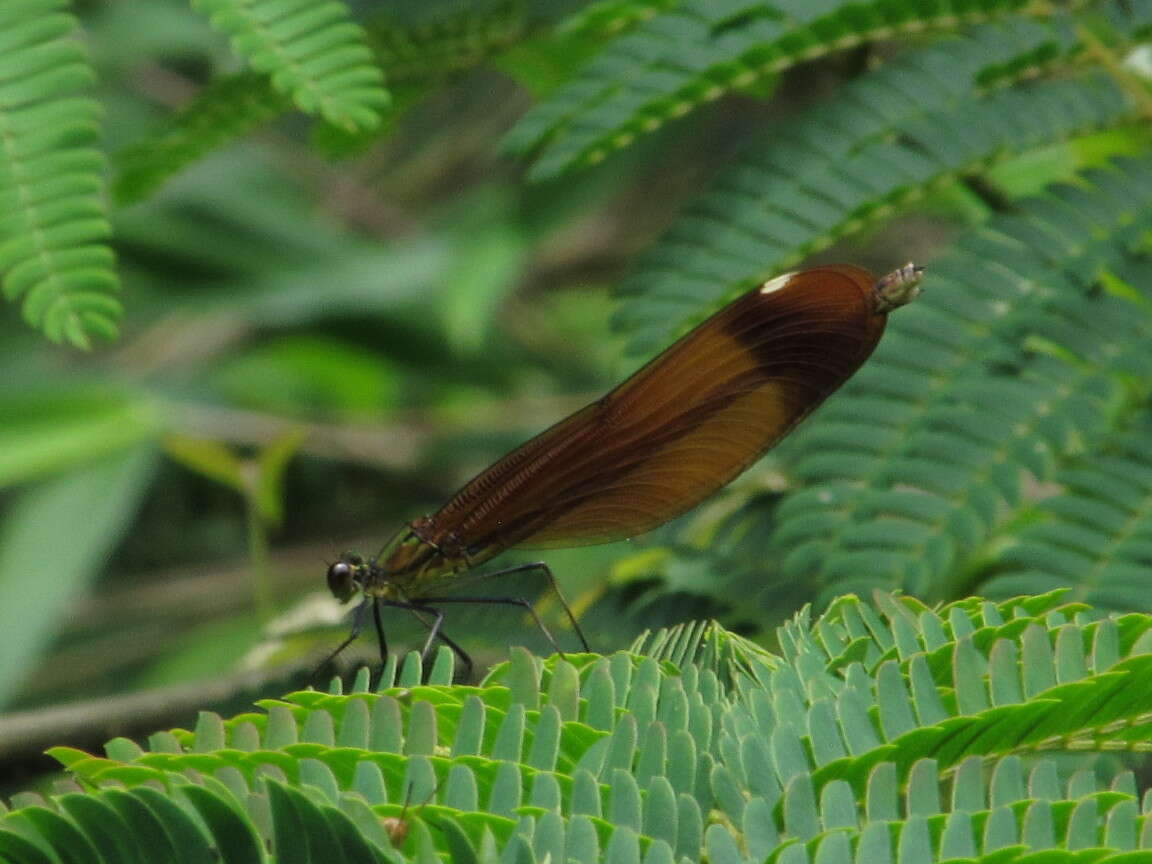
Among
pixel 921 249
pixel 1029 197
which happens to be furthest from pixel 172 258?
pixel 1029 197

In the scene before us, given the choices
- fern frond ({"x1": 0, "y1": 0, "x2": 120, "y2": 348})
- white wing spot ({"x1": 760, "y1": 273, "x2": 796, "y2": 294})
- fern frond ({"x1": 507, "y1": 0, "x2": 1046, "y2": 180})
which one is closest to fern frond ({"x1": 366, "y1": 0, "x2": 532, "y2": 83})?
fern frond ({"x1": 507, "y1": 0, "x2": 1046, "y2": 180})

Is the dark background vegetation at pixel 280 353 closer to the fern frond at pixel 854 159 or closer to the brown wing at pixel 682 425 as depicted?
the fern frond at pixel 854 159

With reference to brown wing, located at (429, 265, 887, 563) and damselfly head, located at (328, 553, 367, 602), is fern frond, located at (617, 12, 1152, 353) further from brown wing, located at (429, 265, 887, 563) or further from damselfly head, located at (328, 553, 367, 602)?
damselfly head, located at (328, 553, 367, 602)

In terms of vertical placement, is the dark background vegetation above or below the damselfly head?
above

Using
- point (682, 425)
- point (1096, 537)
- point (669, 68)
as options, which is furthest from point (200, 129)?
point (1096, 537)

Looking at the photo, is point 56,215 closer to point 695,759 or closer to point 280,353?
point 695,759
